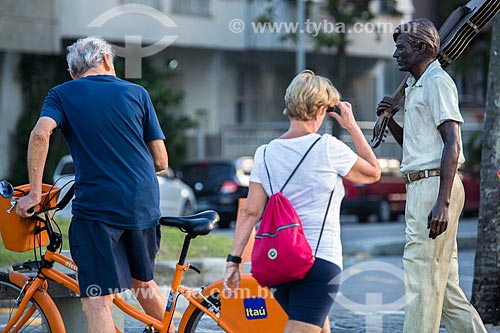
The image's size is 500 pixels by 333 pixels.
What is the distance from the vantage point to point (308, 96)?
16.9 feet

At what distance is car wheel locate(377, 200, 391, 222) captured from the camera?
25.8 metres

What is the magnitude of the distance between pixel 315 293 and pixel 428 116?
58.5 inches

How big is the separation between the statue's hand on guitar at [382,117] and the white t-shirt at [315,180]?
4.37 ft

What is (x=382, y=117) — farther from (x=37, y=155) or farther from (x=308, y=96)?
(x=37, y=155)

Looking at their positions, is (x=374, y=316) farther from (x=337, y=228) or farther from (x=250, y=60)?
(x=250, y=60)

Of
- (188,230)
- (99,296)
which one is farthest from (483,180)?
(99,296)

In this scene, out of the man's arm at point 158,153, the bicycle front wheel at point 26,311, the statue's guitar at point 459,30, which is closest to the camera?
the man's arm at point 158,153

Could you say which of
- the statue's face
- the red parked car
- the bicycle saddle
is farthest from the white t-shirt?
the red parked car

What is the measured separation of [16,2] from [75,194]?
2125cm

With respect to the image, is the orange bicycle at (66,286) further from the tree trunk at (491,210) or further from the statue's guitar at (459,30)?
the tree trunk at (491,210)

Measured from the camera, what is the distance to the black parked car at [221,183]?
75.0ft

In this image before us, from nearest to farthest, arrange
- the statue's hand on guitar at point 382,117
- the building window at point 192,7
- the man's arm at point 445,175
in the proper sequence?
the man's arm at point 445,175 < the statue's hand on guitar at point 382,117 < the building window at point 192,7

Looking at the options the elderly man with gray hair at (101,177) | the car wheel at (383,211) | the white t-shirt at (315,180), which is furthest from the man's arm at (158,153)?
the car wheel at (383,211)

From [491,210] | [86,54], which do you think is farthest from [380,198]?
[86,54]
